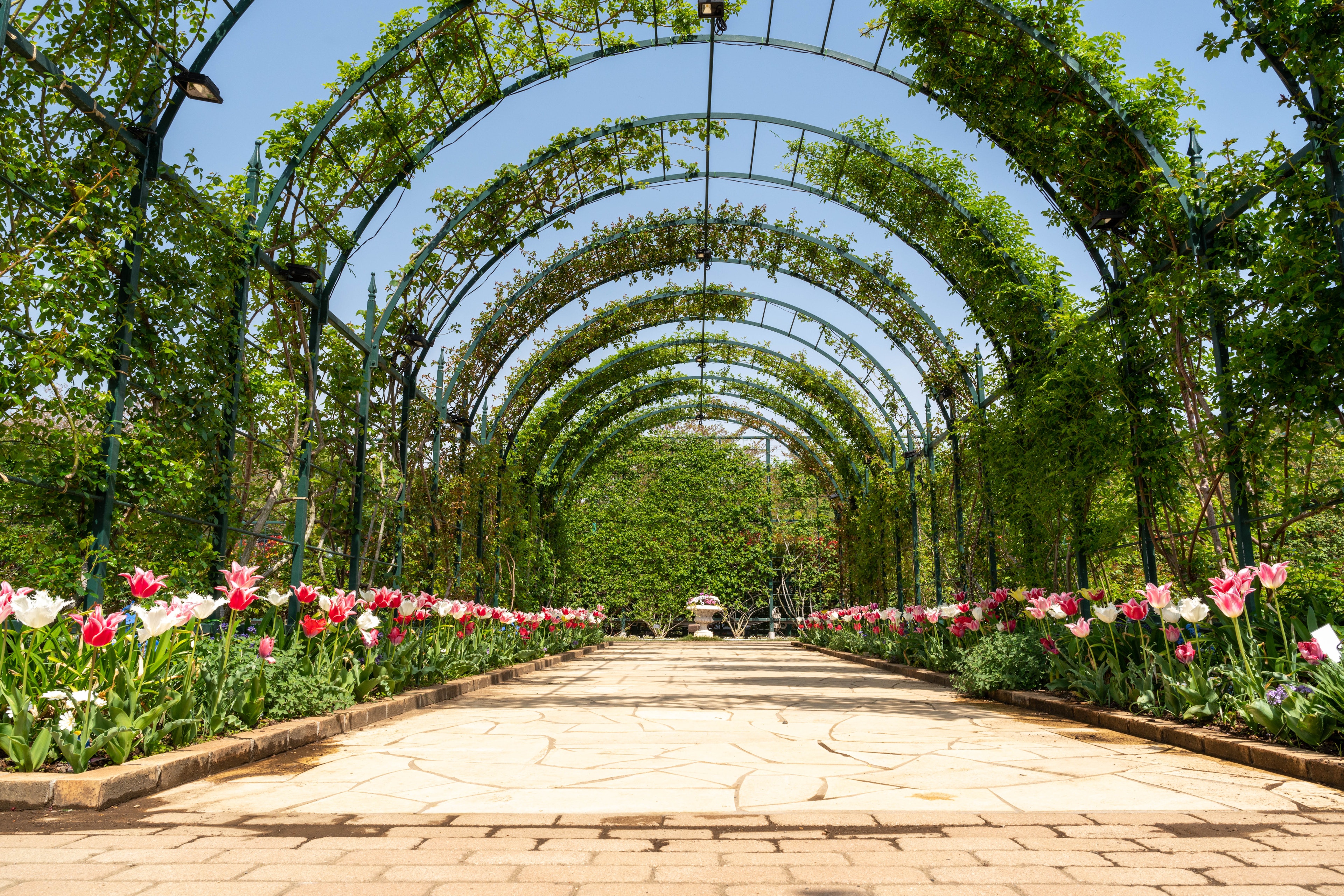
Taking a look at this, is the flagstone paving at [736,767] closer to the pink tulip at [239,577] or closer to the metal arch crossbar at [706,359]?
the pink tulip at [239,577]

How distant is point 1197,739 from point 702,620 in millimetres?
18666

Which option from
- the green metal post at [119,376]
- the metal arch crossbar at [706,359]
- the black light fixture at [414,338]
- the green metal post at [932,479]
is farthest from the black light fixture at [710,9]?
the metal arch crossbar at [706,359]

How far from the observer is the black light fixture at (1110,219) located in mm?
6328

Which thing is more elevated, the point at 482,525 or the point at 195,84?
the point at 195,84

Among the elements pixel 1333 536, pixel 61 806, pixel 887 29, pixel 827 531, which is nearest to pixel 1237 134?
pixel 887 29

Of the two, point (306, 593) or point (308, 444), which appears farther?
point (308, 444)

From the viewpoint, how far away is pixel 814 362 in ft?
53.2

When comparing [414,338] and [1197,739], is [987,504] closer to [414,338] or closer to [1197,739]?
[1197,739]

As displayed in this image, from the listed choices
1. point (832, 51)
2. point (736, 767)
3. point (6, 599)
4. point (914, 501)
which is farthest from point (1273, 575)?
point (914, 501)

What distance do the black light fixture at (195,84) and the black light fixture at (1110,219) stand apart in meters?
6.17

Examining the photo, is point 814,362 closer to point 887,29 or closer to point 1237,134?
point 887,29

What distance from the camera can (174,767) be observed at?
320 cm

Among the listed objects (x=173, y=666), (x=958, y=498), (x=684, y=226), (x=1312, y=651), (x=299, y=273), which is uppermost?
(x=684, y=226)

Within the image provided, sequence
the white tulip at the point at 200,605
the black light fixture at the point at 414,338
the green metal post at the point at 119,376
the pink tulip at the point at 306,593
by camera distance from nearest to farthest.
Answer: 1. the white tulip at the point at 200,605
2. the green metal post at the point at 119,376
3. the pink tulip at the point at 306,593
4. the black light fixture at the point at 414,338
